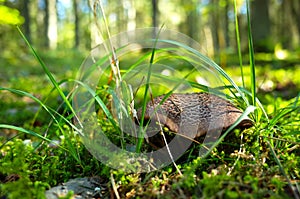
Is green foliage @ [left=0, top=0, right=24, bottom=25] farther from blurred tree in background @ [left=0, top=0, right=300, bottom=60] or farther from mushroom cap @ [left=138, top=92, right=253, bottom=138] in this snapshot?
mushroom cap @ [left=138, top=92, right=253, bottom=138]

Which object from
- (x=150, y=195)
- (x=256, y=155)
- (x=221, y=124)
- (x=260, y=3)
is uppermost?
(x=260, y=3)

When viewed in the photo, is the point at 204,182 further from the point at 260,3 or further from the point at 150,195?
the point at 260,3

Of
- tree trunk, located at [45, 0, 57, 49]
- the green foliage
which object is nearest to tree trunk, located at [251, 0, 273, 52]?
the green foliage

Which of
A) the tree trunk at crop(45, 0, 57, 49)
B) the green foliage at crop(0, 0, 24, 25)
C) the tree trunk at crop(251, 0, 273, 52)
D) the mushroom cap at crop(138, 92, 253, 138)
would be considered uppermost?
the tree trunk at crop(45, 0, 57, 49)

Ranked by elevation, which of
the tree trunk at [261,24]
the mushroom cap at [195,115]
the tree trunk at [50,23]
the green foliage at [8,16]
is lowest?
the mushroom cap at [195,115]

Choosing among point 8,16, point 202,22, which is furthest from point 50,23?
point 8,16

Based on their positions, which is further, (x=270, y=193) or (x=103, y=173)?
(x=103, y=173)

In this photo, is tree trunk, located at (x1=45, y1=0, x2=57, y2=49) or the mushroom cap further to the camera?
tree trunk, located at (x1=45, y1=0, x2=57, y2=49)

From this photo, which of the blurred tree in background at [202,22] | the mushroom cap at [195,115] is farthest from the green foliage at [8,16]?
the mushroom cap at [195,115]

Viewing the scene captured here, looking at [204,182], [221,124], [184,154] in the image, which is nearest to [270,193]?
[204,182]

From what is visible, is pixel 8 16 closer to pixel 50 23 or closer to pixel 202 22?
pixel 50 23

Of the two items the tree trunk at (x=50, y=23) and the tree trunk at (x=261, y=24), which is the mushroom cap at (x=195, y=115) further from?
the tree trunk at (x=50, y=23)
